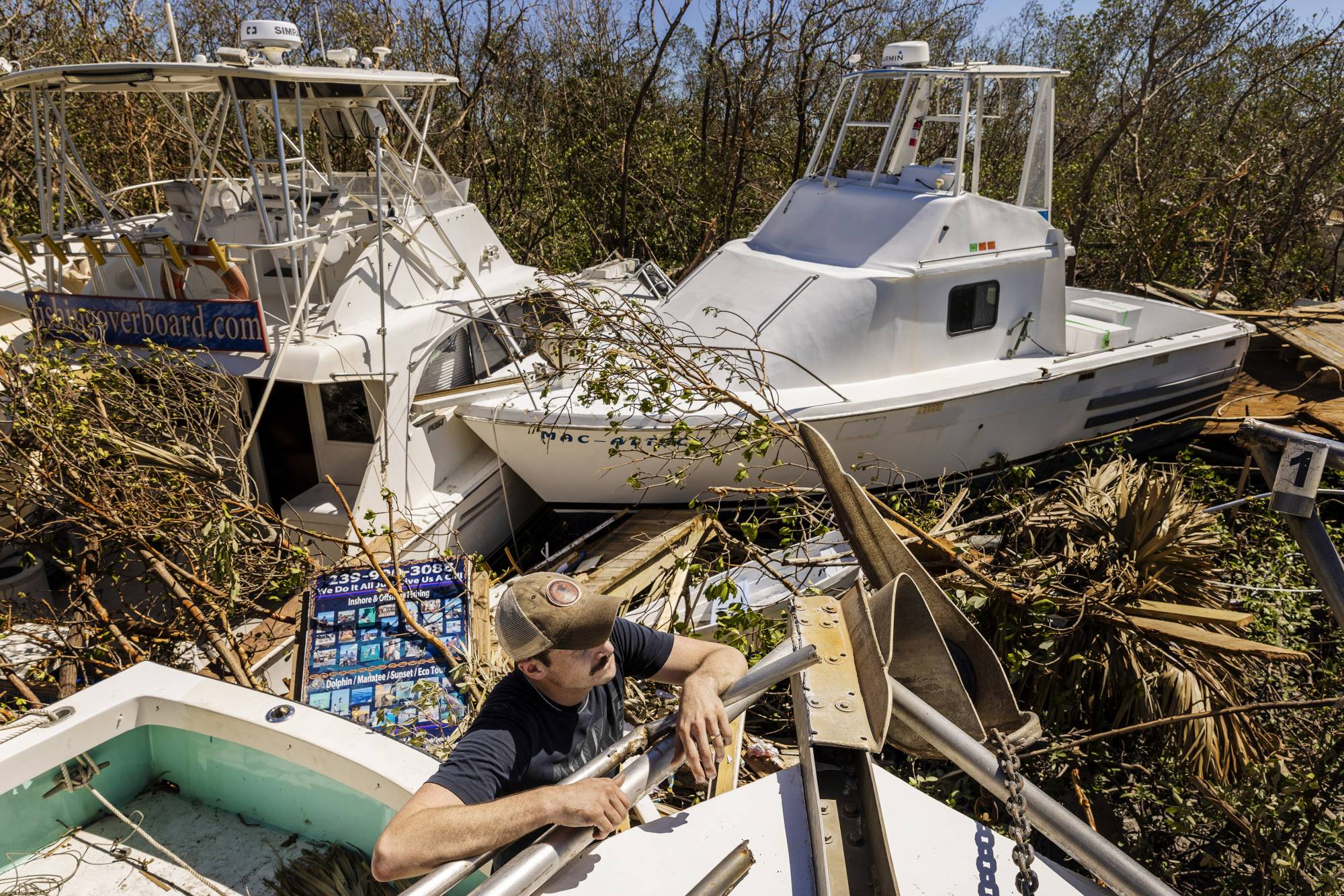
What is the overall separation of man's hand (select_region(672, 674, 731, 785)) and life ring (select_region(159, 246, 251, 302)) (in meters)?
4.60

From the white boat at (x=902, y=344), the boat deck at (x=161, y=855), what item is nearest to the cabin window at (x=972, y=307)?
the white boat at (x=902, y=344)

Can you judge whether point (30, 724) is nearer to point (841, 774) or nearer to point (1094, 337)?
point (841, 774)

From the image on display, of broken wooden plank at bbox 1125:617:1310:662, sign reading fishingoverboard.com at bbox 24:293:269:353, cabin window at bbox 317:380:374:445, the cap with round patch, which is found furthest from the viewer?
cabin window at bbox 317:380:374:445

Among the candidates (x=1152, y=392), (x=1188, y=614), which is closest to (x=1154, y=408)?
(x=1152, y=392)

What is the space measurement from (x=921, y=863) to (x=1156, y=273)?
11125mm

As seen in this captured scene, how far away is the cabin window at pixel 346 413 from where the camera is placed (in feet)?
19.7

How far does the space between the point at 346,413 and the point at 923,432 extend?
13.6 feet

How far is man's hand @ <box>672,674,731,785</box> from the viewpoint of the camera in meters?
2.01

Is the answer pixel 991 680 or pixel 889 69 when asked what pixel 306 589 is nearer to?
→ pixel 991 680

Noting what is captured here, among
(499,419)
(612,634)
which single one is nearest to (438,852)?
(612,634)

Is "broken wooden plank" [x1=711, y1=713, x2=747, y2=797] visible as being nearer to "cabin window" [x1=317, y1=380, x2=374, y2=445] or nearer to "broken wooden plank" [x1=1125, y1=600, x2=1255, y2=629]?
"broken wooden plank" [x1=1125, y1=600, x2=1255, y2=629]

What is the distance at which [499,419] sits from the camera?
6102 millimetres

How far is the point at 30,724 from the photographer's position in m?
2.76

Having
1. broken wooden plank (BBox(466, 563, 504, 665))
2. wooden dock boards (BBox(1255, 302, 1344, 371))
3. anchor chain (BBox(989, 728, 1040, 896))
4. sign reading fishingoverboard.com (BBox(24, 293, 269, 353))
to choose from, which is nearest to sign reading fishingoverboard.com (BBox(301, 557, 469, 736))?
broken wooden plank (BBox(466, 563, 504, 665))
